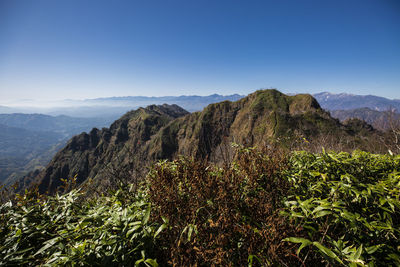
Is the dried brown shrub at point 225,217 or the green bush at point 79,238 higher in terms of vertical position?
the dried brown shrub at point 225,217

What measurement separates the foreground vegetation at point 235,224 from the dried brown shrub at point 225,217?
1 centimetres

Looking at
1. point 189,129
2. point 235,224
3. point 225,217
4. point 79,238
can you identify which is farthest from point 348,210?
point 189,129

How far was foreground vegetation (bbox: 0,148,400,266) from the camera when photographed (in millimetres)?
1569

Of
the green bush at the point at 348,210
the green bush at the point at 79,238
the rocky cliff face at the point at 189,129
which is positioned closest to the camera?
the green bush at the point at 348,210

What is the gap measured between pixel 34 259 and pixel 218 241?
216 centimetres

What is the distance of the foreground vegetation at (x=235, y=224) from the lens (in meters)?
1.57

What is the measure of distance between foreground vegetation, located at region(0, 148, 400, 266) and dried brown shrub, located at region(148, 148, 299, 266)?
1 cm

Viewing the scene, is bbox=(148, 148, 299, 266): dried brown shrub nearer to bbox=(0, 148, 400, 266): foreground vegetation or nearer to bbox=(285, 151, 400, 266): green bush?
bbox=(0, 148, 400, 266): foreground vegetation

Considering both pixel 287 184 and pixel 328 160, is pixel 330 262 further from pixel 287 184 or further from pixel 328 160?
pixel 328 160

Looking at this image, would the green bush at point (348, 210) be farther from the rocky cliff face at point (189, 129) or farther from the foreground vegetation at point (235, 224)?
the rocky cliff face at point (189, 129)

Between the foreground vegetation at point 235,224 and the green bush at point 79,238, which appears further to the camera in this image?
the green bush at point 79,238

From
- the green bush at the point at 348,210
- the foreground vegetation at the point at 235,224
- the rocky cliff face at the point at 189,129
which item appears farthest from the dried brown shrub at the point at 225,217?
the rocky cliff face at the point at 189,129

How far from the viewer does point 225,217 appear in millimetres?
1739

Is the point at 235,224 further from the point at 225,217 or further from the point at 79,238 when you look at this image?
the point at 79,238
